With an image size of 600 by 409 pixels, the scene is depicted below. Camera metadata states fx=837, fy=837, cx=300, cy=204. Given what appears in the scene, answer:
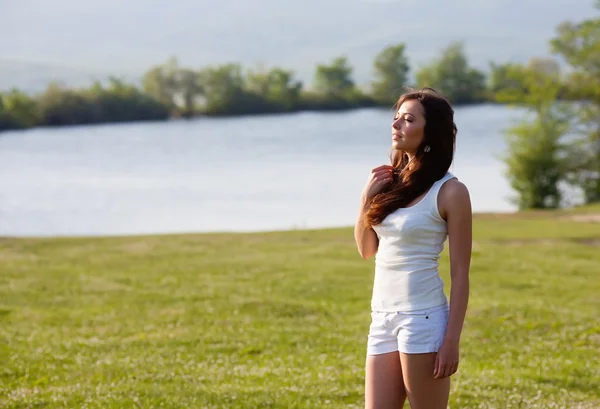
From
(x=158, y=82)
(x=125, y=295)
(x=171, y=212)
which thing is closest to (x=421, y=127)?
(x=125, y=295)

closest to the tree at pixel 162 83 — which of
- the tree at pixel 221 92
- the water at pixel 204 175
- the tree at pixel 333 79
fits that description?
the tree at pixel 221 92

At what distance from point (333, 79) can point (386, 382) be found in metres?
154

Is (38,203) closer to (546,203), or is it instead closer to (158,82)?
(546,203)

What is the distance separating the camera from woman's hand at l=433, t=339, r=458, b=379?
481cm

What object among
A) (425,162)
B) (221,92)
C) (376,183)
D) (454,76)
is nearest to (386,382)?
(376,183)

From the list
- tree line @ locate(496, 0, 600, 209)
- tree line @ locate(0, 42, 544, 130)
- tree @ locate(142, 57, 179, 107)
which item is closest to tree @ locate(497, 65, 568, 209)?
tree line @ locate(496, 0, 600, 209)

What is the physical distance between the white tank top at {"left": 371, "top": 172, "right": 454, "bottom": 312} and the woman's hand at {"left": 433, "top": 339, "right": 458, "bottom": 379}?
25 cm

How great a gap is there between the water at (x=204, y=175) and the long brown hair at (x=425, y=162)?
39.0 meters

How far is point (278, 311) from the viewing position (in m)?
16.8

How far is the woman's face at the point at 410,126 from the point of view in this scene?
201 inches

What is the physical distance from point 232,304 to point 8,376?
711cm

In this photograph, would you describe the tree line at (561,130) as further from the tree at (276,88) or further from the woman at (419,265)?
the tree at (276,88)

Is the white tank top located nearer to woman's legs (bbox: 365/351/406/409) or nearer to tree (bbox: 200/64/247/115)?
woman's legs (bbox: 365/351/406/409)

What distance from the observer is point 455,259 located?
4977 millimetres
